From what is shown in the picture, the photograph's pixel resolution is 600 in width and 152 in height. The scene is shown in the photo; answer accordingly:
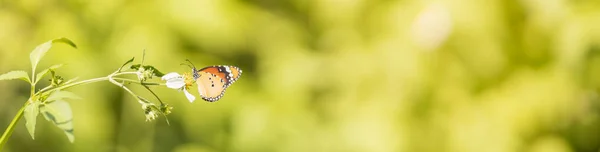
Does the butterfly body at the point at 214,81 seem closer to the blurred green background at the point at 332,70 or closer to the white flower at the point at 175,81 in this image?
the white flower at the point at 175,81

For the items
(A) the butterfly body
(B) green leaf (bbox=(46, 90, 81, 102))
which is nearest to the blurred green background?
(A) the butterfly body

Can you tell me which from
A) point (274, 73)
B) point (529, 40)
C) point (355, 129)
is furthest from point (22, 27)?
A: point (529, 40)

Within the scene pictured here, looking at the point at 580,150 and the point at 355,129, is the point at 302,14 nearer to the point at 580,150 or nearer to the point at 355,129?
the point at 355,129

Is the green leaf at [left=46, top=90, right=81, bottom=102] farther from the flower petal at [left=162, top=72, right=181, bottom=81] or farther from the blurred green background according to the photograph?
the blurred green background

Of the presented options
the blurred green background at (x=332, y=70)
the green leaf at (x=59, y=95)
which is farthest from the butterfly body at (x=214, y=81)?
the blurred green background at (x=332, y=70)

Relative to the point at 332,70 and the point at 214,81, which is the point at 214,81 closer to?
the point at 214,81

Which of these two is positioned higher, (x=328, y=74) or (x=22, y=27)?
(x=22, y=27)
